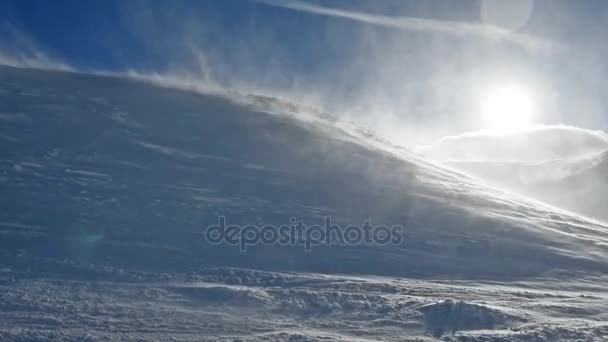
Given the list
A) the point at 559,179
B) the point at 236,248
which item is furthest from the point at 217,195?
the point at 559,179

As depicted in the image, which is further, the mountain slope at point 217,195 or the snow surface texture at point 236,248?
the mountain slope at point 217,195

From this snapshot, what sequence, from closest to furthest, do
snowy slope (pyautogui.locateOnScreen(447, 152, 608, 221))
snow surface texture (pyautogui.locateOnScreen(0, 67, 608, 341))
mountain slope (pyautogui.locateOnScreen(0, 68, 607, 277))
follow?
1. snow surface texture (pyautogui.locateOnScreen(0, 67, 608, 341))
2. mountain slope (pyautogui.locateOnScreen(0, 68, 607, 277))
3. snowy slope (pyautogui.locateOnScreen(447, 152, 608, 221))

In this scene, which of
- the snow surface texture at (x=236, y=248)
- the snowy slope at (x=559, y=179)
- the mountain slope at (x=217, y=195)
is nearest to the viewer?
the snow surface texture at (x=236, y=248)

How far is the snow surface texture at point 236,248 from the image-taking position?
13656mm

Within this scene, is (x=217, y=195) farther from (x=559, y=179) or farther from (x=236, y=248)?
(x=559, y=179)

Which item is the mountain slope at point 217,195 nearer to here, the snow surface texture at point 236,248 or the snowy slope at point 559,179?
the snow surface texture at point 236,248

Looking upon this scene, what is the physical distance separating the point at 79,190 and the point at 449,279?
12430 millimetres

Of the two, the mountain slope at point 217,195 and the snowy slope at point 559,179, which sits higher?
the snowy slope at point 559,179

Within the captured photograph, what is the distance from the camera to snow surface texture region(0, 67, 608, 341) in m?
13.7

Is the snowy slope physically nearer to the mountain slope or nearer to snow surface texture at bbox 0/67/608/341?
the mountain slope

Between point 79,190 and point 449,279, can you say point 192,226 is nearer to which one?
point 79,190

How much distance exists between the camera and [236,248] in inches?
777

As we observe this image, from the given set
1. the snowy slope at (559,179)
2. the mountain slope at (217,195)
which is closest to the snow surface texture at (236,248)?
the mountain slope at (217,195)

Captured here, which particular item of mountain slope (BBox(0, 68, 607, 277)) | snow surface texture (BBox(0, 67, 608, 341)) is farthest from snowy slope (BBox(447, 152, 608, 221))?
snow surface texture (BBox(0, 67, 608, 341))
